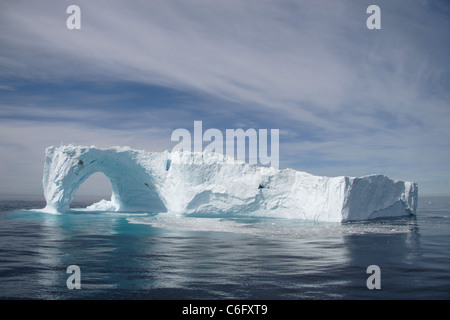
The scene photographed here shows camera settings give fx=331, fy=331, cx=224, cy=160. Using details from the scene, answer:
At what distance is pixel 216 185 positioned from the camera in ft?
80.6

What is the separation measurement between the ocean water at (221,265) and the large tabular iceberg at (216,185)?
8.70 meters

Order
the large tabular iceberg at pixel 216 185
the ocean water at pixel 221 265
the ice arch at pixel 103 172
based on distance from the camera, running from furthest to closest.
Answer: the ice arch at pixel 103 172 → the large tabular iceberg at pixel 216 185 → the ocean water at pixel 221 265

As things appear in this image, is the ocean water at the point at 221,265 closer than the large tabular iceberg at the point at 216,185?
Yes

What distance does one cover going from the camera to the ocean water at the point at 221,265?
251 inches

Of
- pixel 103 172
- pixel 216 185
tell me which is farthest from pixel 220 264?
pixel 103 172

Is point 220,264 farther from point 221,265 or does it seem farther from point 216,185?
point 216,185

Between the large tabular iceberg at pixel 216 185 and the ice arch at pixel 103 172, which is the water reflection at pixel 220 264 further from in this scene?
the ice arch at pixel 103 172

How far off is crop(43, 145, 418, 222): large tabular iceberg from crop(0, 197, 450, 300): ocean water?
342 inches

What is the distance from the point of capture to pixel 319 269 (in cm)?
816

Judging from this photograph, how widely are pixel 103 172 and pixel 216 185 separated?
32.6 ft

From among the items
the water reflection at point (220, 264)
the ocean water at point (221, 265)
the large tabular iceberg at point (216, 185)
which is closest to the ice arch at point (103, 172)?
the large tabular iceberg at point (216, 185)

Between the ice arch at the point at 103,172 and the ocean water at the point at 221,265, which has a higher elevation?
the ice arch at the point at 103,172
